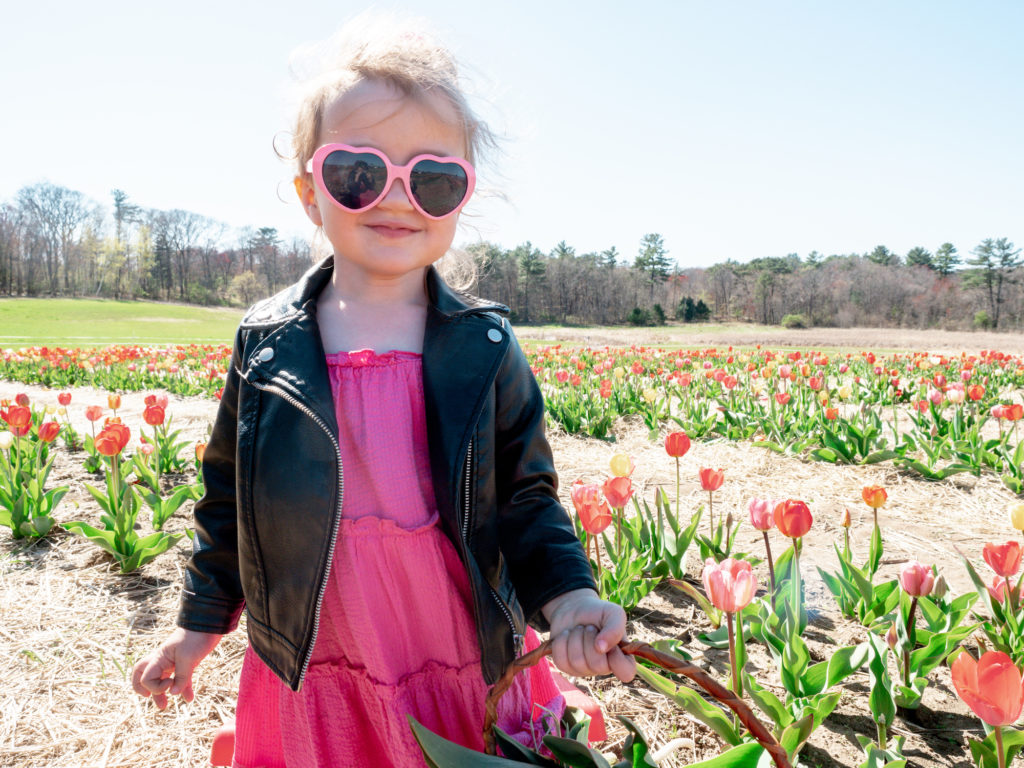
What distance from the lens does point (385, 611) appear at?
127 centimetres

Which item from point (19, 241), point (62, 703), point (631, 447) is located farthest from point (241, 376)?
point (19, 241)

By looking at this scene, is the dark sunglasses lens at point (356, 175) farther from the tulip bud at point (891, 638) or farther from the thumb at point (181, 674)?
the tulip bud at point (891, 638)

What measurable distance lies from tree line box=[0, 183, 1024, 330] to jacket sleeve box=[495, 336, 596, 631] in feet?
143

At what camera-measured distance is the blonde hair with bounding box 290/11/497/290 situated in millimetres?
1303

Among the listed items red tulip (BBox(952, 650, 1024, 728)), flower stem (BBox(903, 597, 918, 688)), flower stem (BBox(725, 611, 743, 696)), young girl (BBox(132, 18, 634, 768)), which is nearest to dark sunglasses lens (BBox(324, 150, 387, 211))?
young girl (BBox(132, 18, 634, 768))

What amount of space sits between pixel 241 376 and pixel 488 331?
0.49 metres

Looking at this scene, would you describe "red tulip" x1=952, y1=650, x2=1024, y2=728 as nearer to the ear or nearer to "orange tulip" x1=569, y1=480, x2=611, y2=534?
"orange tulip" x1=569, y1=480, x2=611, y2=534

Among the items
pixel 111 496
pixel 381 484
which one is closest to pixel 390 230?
pixel 381 484

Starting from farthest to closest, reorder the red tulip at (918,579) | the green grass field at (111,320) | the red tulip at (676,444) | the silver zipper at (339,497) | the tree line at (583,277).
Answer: the tree line at (583,277) < the green grass field at (111,320) < the red tulip at (676,444) < the red tulip at (918,579) < the silver zipper at (339,497)

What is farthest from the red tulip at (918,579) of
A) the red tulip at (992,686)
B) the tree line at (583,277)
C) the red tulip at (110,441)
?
the tree line at (583,277)

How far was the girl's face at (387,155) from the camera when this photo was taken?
1290 mm

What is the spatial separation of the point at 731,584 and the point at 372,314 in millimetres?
913

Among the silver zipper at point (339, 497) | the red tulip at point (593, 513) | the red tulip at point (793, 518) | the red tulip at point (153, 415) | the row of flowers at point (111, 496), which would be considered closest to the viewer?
the silver zipper at point (339, 497)

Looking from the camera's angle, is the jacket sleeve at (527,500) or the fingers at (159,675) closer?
the jacket sleeve at (527,500)
